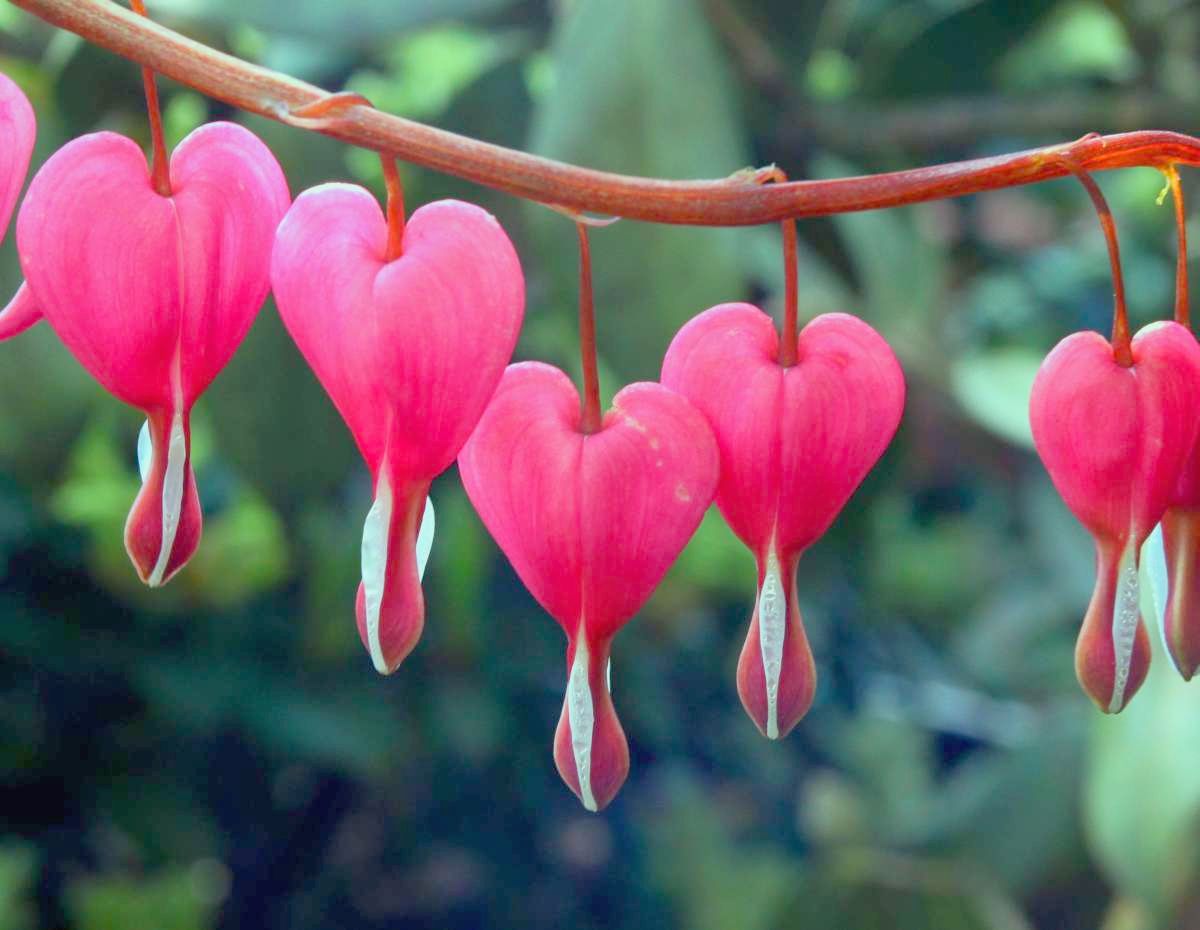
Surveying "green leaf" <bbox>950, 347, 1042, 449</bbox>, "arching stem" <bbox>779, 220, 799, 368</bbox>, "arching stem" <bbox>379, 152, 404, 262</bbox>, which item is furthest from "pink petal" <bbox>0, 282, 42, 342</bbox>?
"green leaf" <bbox>950, 347, 1042, 449</bbox>

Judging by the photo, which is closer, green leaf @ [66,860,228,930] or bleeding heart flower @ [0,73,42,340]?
bleeding heart flower @ [0,73,42,340]

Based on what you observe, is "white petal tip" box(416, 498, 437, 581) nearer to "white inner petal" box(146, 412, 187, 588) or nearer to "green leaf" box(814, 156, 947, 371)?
"white inner petal" box(146, 412, 187, 588)

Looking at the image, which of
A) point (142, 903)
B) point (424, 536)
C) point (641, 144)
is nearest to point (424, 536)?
point (424, 536)

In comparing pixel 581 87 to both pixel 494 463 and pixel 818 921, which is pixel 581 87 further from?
pixel 818 921

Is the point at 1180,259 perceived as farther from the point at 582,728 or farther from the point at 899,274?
the point at 899,274

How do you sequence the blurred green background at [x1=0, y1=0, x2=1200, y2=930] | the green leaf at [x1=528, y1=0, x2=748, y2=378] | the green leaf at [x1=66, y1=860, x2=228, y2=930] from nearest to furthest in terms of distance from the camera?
the green leaf at [x1=528, y1=0, x2=748, y2=378], the blurred green background at [x1=0, y1=0, x2=1200, y2=930], the green leaf at [x1=66, y1=860, x2=228, y2=930]

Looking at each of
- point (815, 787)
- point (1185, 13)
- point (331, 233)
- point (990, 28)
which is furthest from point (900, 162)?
point (331, 233)
